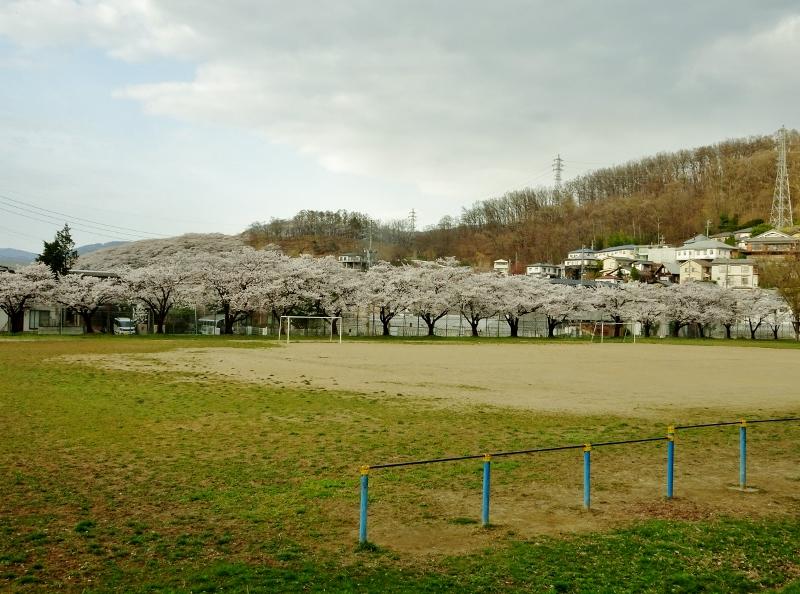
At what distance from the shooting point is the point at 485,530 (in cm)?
828

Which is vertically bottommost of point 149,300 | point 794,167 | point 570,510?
point 570,510

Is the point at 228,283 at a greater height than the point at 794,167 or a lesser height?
lesser

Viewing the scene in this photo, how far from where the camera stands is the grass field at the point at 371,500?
6805 millimetres

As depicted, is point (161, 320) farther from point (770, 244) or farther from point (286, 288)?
point (770, 244)

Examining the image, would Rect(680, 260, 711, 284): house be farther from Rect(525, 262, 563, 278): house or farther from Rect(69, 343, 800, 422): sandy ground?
Rect(69, 343, 800, 422): sandy ground

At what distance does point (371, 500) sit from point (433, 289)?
5929 centimetres

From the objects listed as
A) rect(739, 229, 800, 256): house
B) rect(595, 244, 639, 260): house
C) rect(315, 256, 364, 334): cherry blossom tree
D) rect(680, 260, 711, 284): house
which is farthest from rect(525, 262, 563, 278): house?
rect(315, 256, 364, 334): cherry blossom tree

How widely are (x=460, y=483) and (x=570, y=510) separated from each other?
2068 mm

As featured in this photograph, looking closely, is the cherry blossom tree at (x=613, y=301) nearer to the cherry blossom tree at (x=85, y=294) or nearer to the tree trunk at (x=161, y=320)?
the tree trunk at (x=161, y=320)

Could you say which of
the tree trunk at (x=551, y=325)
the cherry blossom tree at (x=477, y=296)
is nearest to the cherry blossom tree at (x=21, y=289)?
the cherry blossom tree at (x=477, y=296)

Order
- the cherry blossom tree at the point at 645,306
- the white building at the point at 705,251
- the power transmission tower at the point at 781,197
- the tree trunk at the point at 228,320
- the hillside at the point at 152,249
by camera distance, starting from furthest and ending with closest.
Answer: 1. the power transmission tower at the point at 781,197
2. the white building at the point at 705,251
3. the hillside at the point at 152,249
4. the cherry blossom tree at the point at 645,306
5. the tree trunk at the point at 228,320

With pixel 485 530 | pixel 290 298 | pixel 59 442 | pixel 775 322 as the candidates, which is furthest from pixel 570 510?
pixel 775 322

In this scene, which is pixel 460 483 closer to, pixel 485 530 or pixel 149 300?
pixel 485 530

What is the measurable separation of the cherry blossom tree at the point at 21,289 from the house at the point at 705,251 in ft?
360
